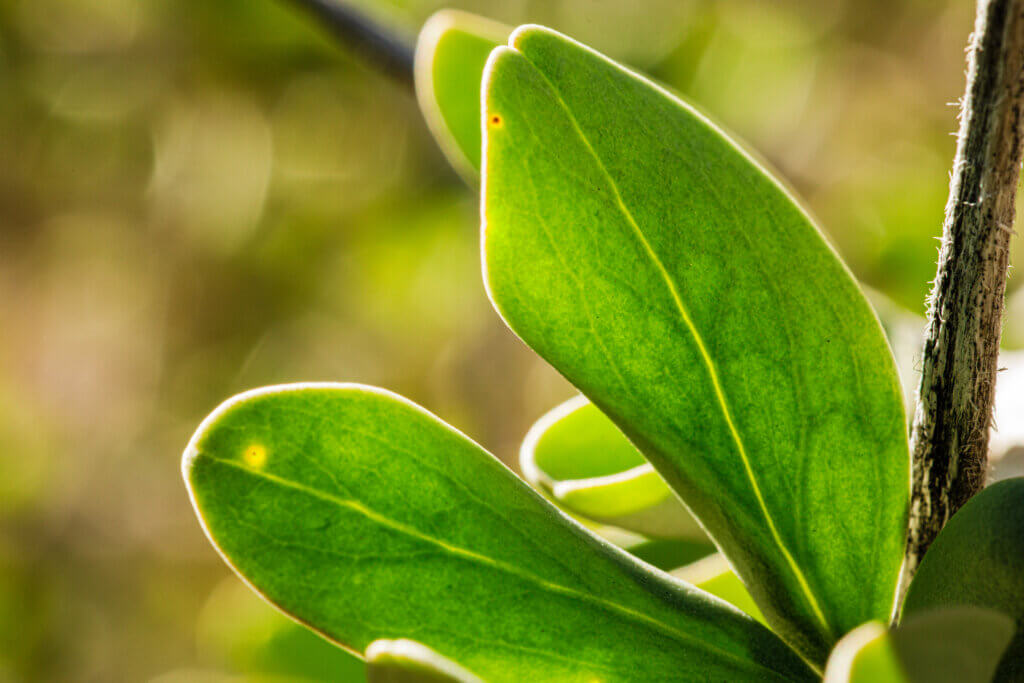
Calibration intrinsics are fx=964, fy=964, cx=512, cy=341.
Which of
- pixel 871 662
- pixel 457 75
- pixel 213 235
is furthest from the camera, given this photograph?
pixel 213 235

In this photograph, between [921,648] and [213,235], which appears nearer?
[921,648]

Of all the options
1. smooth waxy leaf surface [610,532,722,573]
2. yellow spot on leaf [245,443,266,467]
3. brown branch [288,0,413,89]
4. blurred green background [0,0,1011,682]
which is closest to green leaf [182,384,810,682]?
yellow spot on leaf [245,443,266,467]

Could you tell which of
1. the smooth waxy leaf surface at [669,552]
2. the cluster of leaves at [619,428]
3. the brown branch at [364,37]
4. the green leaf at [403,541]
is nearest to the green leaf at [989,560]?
the cluster of leaves at [619,428]

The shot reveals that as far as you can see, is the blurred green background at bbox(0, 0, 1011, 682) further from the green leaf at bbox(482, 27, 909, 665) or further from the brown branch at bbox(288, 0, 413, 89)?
the green leaf at bbox(482, 27, 909, 665)

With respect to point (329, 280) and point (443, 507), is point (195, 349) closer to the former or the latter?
point (329, 280)

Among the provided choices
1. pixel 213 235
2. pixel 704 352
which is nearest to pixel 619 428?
pixel 704 352

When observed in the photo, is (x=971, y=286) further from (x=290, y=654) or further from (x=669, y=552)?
(x=290, y=654)
